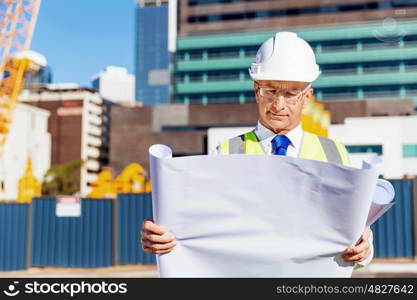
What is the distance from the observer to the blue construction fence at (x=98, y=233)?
15289mm

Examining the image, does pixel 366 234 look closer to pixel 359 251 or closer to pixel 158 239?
pixel 359 251

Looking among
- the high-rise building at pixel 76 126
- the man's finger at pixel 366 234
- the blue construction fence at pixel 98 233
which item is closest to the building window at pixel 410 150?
the blue construction fence at pixel 98 233

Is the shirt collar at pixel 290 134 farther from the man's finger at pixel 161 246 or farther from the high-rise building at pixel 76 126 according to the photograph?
the high-rise building at pixel 76 126

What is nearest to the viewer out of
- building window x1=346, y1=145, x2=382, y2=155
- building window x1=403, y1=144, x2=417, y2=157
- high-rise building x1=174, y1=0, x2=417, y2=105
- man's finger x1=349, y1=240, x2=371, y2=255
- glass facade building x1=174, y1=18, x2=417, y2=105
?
man's finger x1=349, y1=240, x2=371, y2=255

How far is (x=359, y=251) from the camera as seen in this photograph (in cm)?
197

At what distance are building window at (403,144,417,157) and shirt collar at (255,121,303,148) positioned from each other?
51262 millimetres

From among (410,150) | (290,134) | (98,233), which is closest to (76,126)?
(410,150)

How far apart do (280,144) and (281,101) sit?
181 millimetres

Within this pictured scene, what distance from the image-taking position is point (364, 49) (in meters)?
68.4

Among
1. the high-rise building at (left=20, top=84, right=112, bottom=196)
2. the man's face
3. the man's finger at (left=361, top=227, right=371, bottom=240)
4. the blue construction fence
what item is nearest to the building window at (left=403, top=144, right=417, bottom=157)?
the blue construction fence

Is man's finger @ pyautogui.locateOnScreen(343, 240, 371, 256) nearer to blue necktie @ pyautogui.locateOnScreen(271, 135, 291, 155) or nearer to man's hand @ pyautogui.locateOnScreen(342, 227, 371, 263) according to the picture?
man's hand @ pyautogui.locateOnScreen(342, 227, 371, 263)

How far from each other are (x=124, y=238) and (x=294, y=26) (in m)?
60.5

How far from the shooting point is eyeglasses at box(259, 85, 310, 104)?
230cm

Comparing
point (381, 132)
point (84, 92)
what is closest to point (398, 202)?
point (381, 132)
